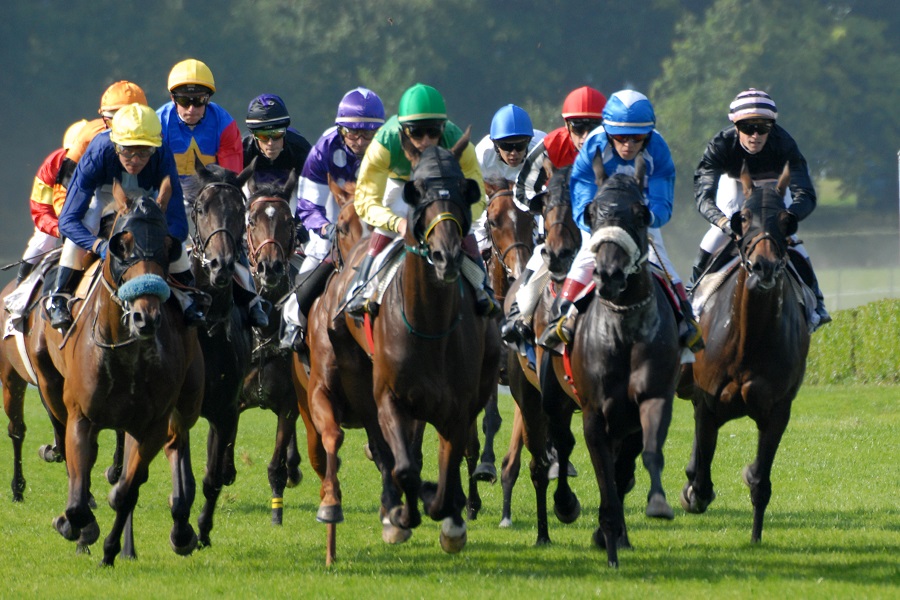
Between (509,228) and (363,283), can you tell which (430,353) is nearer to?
(363,283)

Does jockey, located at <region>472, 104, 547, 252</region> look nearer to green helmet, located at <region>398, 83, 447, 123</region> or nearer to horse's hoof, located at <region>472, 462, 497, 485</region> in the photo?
horse's hoof, located at <region>472, 462, 497, 485</region>

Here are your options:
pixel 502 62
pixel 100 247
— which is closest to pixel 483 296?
pixel 100 247

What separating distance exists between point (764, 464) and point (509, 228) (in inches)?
121

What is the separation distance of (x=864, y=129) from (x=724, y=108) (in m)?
5.66

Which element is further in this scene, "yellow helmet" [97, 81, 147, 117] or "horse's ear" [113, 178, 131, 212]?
"yellow helmet" [97, 81, 147, 117]

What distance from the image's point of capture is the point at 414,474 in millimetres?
8398

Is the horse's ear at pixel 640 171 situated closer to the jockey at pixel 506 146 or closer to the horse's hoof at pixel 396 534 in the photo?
the horse's hoof at pixel 396 534

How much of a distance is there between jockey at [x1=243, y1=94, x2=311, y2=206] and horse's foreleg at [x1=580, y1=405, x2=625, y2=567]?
4.22 metres

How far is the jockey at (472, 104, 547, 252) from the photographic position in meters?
11.8

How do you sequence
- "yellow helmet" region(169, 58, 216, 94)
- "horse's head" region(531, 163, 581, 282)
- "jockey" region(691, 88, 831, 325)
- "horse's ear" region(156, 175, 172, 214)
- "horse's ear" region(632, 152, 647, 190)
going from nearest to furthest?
"horse's ear" region(632, 152, 647, 190), "horse's ear" region(156, 175, 172, 214), "horse's head" region(531, 163, 581, 282), "jockey" region(691, 88, 831, 325), "yellow helmet" region(169, 58, 216, 94)

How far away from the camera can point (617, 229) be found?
8086mm

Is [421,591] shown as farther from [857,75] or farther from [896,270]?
[857,75]

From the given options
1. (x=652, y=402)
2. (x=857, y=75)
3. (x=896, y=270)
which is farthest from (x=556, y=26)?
(x=652, y=402)

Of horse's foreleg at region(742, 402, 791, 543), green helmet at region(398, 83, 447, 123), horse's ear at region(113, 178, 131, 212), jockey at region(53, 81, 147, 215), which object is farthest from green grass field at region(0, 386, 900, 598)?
green helmet at region(398, 83, 447, 123)
